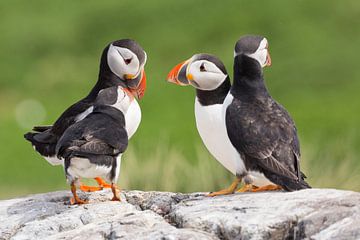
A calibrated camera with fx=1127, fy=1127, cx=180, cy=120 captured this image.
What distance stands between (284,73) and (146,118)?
11.6 ft

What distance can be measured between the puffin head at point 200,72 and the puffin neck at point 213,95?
2.0 inches

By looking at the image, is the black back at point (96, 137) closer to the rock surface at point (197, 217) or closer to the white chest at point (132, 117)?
the white chest at point (132, 117)

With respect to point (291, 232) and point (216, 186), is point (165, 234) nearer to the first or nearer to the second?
point (291, 232)

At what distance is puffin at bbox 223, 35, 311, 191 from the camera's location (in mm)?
8203

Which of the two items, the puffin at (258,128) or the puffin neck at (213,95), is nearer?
the puffin at (258,128)

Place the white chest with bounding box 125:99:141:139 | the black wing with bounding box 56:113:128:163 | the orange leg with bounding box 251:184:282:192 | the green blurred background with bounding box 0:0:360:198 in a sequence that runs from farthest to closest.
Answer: the green blurred background with bounding box 0:0:360:198
the white chest with bounding box 125:99:141:139
the orange leg with bounding box 251:184:282:192
the black wing with bounding box 56:113:128:163

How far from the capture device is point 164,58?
79.7ft

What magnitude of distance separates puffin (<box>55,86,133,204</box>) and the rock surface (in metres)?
0.26

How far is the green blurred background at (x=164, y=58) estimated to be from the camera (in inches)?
758

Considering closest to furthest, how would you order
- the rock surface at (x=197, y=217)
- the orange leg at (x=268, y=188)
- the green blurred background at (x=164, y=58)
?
the rock surface at (x=197, y=217) < the orange leg at (x=268, y=188) < the green blurred background at (x=164, y=58)

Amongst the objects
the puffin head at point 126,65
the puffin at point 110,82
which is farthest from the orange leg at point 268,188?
the puffin head at point 126,65

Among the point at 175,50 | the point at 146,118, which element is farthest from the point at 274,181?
the point at 175,50

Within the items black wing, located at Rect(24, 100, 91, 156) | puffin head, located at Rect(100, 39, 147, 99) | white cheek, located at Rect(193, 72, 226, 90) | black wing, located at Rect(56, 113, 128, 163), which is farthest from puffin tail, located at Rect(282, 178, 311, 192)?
black wing, located at Rect(24, 100, 91, 156)

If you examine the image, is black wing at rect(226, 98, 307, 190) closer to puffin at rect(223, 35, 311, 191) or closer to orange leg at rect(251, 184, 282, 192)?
puffin at rect(223, 35, 311, 191)
